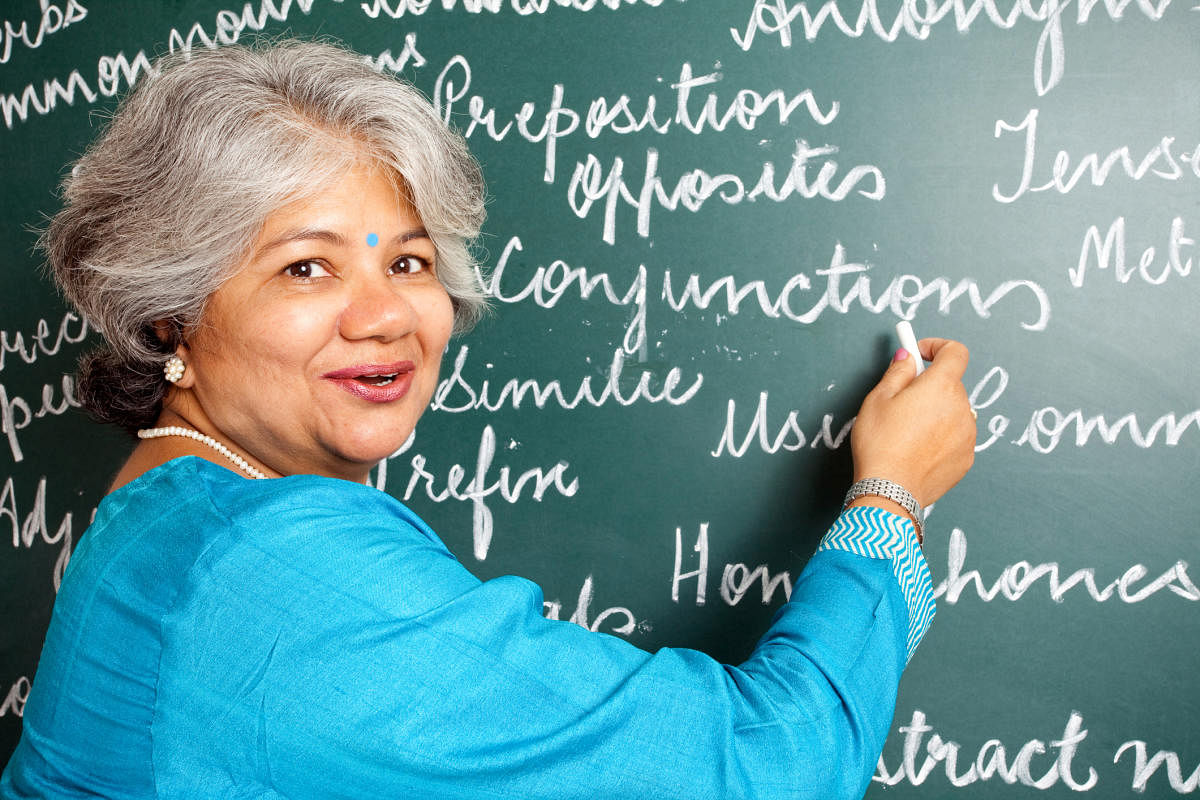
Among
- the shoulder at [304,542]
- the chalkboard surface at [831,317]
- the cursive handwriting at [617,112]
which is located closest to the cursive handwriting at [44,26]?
the chalkboard surface at [831,317]

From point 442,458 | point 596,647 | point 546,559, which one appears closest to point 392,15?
point 442,458

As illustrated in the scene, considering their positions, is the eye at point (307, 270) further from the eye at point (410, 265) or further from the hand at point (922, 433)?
the hand at point (922, 433)

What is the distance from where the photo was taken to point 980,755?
1094 mm

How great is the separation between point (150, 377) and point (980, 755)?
1.01 meters

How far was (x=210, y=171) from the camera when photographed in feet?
2.38

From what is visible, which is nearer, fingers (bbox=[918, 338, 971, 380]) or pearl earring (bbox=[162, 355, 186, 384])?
pearl earring (bbox=[162, 355, 186, 384])

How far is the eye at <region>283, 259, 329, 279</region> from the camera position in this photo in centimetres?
76

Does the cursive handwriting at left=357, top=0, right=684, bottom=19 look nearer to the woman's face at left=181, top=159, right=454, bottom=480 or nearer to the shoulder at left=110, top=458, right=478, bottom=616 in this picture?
the woman's face at left=181, top=159, right=454, bottom=480

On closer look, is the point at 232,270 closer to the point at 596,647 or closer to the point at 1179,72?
the point at 596,647

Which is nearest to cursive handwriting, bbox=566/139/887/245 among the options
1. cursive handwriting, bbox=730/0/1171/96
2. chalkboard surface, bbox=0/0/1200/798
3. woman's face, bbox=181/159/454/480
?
chalkboard surface, bbox=0/0/1200/798

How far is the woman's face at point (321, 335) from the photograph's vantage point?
29.2 inches

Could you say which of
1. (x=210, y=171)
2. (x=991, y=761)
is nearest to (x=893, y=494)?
(x=991, y=761)

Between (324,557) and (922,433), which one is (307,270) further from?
(922,433)

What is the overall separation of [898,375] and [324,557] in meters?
0.66
